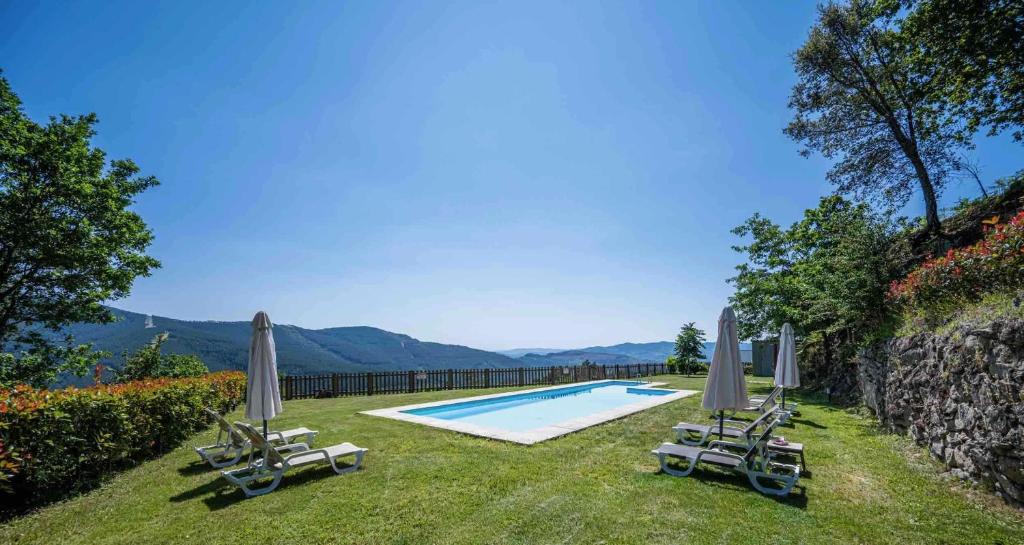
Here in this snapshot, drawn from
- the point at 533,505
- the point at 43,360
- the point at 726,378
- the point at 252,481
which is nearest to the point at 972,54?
the point at 726,378

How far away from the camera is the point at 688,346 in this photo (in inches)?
990

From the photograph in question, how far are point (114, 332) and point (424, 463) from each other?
9009 centimetres

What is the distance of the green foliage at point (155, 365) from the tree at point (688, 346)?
2461 centimetres

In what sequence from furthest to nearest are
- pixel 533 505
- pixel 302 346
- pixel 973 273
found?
pixel 302 346 < pixel 973 273 < pixel 533 505

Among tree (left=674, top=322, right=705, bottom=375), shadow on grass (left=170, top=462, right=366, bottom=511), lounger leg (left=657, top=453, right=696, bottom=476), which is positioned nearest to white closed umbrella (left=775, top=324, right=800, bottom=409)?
lounger leg (left=657, top=453, right=696, bottom=476)

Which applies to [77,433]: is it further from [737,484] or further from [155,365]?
[155,365]

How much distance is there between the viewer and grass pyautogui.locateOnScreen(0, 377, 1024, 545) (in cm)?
375

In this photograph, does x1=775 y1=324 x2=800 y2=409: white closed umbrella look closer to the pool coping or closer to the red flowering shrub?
the red flowering shrub

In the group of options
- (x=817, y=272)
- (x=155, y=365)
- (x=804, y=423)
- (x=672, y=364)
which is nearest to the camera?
(x=804, y=423)

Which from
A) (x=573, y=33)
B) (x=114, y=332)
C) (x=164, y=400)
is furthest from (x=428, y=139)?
(x=114, y=332)

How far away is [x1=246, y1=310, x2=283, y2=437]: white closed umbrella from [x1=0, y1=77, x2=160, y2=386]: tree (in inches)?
491

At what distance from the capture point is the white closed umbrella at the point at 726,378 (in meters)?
5.65

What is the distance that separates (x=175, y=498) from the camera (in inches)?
192

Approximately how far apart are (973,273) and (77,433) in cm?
1300
